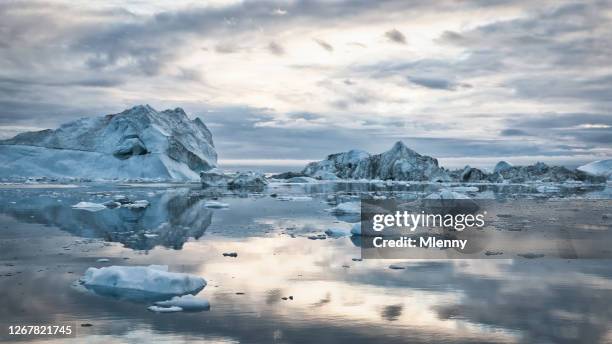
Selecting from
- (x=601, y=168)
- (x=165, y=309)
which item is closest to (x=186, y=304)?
(x=165, y=309)

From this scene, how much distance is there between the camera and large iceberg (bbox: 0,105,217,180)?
52.7 metres

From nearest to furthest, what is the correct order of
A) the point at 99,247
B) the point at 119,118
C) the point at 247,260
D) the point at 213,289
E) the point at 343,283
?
the point at 213,289 < the point at 343,283 < the point at 247,260 < the point at 99,247 < the point at 119,118

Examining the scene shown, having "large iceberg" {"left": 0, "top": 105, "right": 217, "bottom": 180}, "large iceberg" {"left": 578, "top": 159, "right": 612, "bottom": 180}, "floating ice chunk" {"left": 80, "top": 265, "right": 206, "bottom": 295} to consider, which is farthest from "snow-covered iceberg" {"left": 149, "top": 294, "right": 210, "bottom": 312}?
"large iceberg" {"left": 578, "top": 159, "right": 612, "bottom": 180}

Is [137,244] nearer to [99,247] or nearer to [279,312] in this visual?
[99,247]

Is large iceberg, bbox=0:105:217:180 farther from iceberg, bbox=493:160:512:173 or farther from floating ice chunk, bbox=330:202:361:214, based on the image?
floating ice chunk, bbox=330:202:361:214

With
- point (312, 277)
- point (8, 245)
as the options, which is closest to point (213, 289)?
point (312, 277)

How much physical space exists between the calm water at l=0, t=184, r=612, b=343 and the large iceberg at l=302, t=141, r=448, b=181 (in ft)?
144

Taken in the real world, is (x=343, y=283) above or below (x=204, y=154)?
below

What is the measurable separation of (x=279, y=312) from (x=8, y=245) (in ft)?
27.1

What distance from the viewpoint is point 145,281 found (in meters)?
8.33

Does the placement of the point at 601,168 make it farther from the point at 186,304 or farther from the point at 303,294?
the point at 186,304

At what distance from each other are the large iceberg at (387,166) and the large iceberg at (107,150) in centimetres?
1571

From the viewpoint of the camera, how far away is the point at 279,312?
7.27 m

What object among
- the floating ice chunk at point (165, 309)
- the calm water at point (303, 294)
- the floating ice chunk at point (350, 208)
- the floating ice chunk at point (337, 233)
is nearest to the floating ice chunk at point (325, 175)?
the floating ice chunk at point (350, 208)
